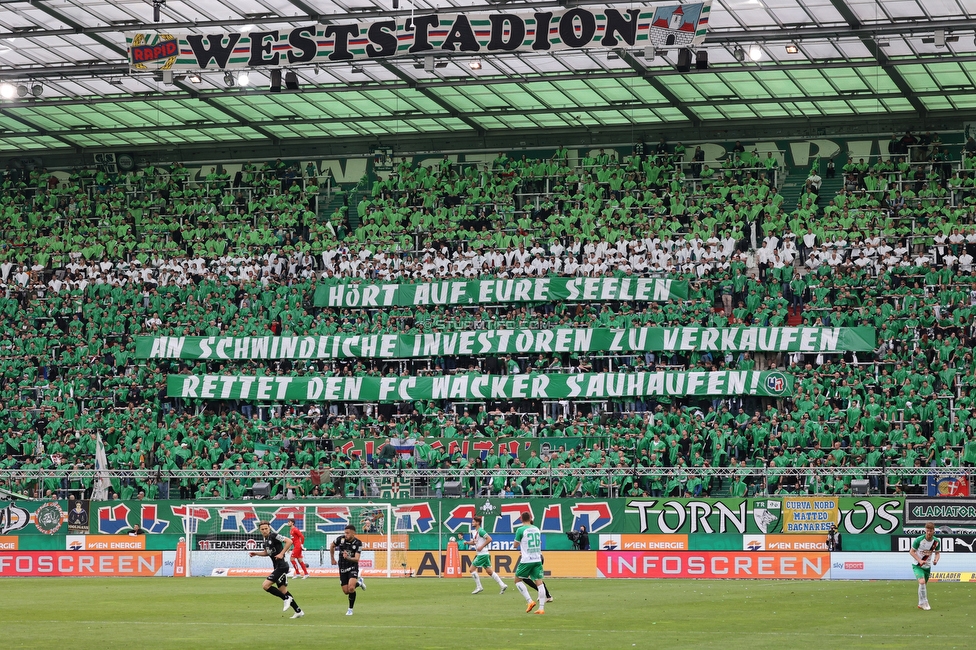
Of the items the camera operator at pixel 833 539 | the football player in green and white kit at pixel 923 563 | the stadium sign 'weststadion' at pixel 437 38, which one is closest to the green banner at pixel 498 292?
the camera operator at pixel 833 539

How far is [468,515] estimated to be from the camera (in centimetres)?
→ 4056

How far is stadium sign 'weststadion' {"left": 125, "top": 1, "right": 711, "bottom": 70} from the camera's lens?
36156 mm

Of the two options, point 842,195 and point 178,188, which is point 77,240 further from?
point 842,195

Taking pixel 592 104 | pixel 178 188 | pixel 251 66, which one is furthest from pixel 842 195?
pixel 178 188

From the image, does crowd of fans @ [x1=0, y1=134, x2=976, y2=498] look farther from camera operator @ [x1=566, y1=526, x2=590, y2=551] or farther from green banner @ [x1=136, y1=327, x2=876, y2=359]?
camera operator @ [x1=566, y1=526, x2=590, y2=551]

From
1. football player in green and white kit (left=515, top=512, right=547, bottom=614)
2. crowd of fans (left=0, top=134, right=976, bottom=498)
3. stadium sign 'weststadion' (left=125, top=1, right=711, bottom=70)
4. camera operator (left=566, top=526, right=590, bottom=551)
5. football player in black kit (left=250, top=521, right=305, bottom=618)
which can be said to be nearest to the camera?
football player in green and white kit (left=515, top=512, right=547, bottom=614)

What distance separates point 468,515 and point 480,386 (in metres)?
10.8

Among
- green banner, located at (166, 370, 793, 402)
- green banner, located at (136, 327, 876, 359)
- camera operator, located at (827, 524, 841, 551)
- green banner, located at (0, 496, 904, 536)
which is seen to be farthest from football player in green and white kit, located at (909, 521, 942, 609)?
green banner, located at (136, 327, 876, 359)

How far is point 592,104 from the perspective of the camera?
190 ft

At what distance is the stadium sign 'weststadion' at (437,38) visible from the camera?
3616cm

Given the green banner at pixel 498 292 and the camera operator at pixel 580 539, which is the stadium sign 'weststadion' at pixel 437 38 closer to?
the camera operator at pixel 580 539

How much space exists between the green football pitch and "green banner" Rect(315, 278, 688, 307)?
17554 millimetres

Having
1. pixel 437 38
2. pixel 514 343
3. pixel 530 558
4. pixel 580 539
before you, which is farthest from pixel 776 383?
pixel 530 558

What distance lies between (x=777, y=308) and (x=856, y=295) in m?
2.86
